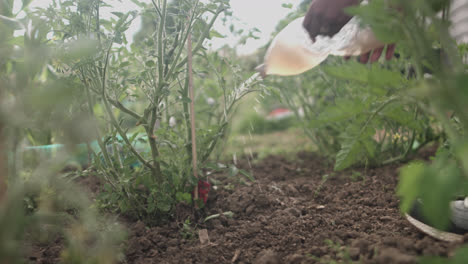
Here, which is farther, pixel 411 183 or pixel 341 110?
pixel 341 110

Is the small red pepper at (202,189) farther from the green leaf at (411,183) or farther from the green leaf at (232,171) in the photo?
the green leaf at (411,183)

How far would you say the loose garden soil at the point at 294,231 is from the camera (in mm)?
955

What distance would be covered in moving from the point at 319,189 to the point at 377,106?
2.72ft

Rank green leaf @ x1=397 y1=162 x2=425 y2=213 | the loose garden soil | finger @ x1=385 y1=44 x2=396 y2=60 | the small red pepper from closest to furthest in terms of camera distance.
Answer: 1. green leaf @ x1=397 y1=162 x2=425 y2=213
2. the loose garden soil
3. finger @ x1=385 y1=44 x2=396 y2=60
4. the small red pepper

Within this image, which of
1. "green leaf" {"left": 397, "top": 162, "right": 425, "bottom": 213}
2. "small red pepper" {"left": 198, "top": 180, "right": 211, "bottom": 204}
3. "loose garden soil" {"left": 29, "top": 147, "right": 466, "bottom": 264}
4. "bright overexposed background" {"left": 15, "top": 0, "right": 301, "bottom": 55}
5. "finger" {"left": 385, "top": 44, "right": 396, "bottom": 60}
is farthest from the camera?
"bright overexposed background" {"left": 15, "top": 0, "right": 301, "bottom": 55}

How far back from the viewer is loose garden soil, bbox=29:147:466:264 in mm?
955

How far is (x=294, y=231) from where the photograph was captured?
4.00 feet

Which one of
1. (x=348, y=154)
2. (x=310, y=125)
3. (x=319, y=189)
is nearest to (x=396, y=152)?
(x=319, y=189)

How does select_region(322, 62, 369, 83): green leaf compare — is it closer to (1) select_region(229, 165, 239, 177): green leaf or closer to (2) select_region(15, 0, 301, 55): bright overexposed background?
(1) select_region(229, 165, 239, 177): green leaf

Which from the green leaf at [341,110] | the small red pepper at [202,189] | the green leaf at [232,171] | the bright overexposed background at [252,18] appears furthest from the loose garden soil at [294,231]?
the bright overexposed background at [252,18]

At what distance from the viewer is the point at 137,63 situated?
5.17 feet

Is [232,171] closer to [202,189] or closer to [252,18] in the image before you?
[202,189]

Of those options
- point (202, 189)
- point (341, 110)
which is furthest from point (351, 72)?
point (202, 189)

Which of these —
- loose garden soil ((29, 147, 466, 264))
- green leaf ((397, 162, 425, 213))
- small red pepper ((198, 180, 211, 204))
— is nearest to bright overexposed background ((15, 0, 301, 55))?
small red pepper ((198, 180, 211, 204))
